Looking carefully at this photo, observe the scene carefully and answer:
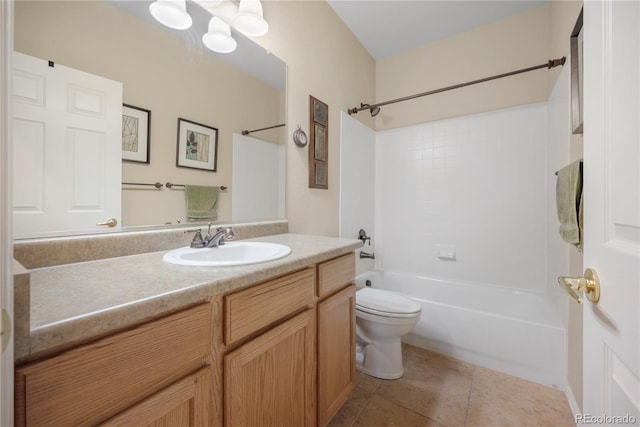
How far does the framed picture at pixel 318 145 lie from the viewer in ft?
5.92

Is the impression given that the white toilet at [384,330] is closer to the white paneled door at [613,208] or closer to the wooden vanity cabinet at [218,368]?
the wooden vanity cabinet at [218,368]

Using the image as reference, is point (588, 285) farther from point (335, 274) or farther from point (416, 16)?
point (416, 16)

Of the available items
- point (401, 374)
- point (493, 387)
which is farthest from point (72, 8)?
point (493, 387)

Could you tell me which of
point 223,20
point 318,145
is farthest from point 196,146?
point 318,145

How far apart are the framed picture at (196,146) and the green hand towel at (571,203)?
1.56m

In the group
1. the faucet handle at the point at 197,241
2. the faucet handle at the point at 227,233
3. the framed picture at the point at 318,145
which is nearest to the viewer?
the faucet handle at the point at 197,241

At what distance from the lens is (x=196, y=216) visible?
3.93 ft

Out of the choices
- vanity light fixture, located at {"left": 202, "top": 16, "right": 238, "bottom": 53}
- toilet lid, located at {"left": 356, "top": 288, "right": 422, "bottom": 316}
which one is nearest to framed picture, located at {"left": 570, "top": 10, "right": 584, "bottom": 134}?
toilet lid, located at {"left": 356, "top": 288, "right": 422, "bottom": 316}

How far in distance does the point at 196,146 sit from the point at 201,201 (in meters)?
0.26

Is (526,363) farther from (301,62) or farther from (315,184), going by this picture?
(301,62)

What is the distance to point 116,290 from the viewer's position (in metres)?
0.58

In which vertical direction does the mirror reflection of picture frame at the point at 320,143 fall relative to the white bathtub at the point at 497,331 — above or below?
above
